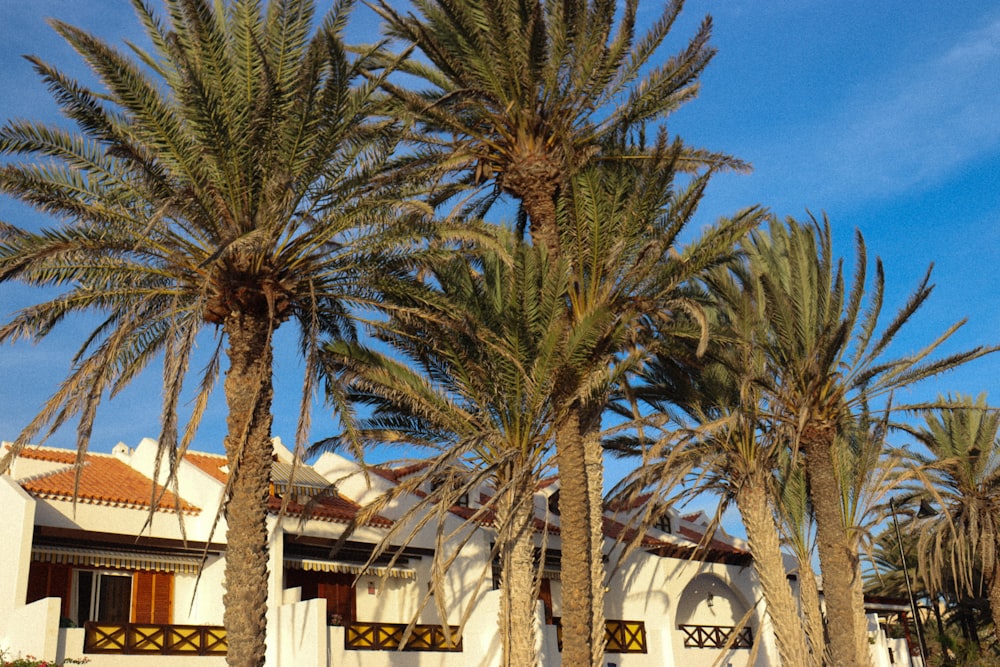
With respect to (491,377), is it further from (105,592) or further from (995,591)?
(995,591)

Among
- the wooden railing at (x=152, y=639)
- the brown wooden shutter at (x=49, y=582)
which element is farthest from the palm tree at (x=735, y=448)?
the brown wooden shutter at (x=49, y=582)

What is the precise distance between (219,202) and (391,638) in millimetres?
11704

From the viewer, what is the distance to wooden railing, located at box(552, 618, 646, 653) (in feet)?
88.7

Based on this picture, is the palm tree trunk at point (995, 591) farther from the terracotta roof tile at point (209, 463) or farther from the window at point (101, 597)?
the window at point (101, 597)

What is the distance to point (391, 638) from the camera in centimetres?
2233

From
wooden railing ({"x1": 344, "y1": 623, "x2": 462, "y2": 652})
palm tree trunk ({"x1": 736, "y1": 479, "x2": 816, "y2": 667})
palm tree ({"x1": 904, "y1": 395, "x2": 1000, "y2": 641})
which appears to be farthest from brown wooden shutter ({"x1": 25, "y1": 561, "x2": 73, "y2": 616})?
palm tree ({"x1": 904, "y1": 395, "x2": 1000, "y2": 641})

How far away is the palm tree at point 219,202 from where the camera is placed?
13992mm

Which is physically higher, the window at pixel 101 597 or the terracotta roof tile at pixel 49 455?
the terracotta roof tile at pixel 49 455

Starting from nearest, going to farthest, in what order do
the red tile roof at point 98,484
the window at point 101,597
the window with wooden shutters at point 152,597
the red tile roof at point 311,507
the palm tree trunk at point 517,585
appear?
Answer: the palm tree trunk at point 517,585 < the red tile roof at point 98,484 < the window at point 101,597 < the window with wooden shutters at point 152,597 < the red tile roof at point 311,507

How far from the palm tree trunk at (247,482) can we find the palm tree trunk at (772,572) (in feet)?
42.3

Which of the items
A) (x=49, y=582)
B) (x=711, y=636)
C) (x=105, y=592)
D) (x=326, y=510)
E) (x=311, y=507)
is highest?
(x=326, y=510)

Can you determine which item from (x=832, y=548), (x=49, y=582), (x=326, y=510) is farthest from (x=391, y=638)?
(x=832, y=548)

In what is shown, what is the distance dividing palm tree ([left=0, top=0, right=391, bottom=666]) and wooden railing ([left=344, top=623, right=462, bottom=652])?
791 centimetres

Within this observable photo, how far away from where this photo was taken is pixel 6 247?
1406 cm
